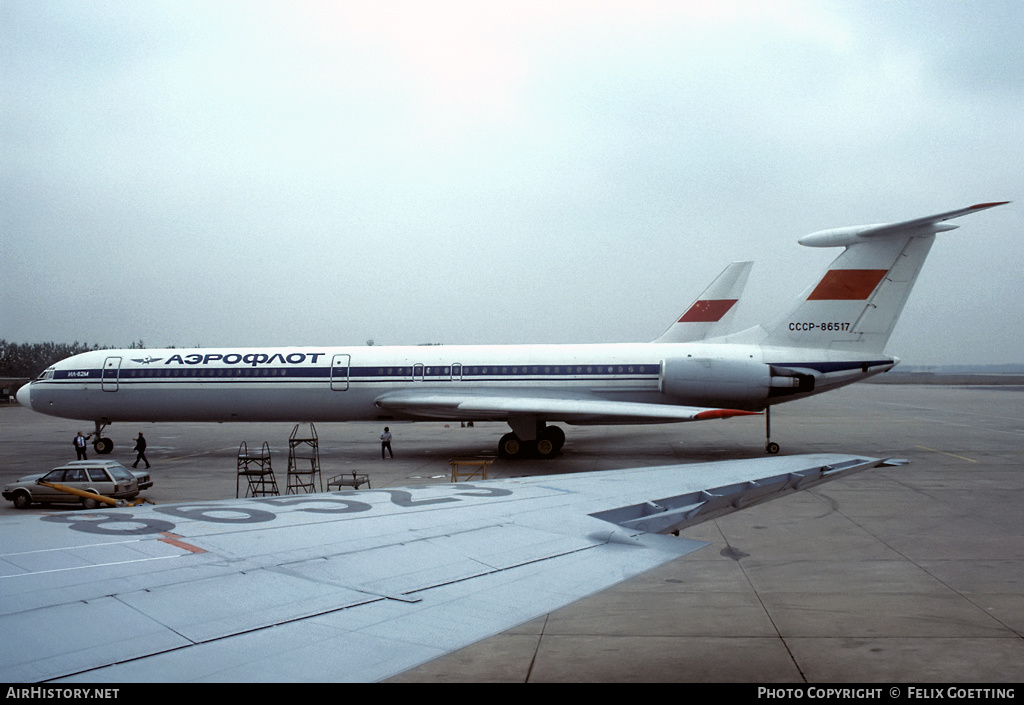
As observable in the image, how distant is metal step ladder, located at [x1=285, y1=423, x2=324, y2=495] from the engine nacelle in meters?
10.2

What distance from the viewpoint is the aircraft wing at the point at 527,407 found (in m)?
19.0

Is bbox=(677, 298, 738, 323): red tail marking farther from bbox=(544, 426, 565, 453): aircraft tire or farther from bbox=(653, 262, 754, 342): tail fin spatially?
bbox=(544, 426, 565, 453): aircraft tire

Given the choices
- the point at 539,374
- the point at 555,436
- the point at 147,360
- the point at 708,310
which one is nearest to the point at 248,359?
the point at 147,360

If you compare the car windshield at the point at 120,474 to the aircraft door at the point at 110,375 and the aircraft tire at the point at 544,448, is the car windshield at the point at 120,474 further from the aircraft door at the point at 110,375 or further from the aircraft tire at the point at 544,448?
the aircraft tire at the point at 544,448

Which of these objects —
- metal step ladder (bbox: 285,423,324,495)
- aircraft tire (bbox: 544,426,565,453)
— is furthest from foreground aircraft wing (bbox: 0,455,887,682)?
aircraft tire (bbox: 544,426,565,453)

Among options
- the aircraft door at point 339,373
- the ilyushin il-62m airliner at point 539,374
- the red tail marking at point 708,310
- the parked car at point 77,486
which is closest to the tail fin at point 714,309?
the red tail marking at point 708,310

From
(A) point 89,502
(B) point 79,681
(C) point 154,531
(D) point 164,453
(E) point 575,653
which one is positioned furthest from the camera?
(D) point 164,453

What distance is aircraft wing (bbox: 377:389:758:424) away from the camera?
19.0 m

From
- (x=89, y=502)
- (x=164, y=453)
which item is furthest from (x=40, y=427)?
(x=89, y=502)

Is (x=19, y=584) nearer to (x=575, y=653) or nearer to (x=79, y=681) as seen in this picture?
(x=79, y=681)

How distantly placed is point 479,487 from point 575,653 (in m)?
1.96

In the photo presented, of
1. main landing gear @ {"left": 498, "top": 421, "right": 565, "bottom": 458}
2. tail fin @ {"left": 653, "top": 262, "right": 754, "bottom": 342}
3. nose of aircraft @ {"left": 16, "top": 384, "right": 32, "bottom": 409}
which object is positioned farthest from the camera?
tail fin @ {"left": 653, "top": 262, "right": 754, "bottom": 342}

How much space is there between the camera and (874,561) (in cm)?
966

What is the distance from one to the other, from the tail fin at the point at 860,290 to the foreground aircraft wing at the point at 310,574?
673 inches
